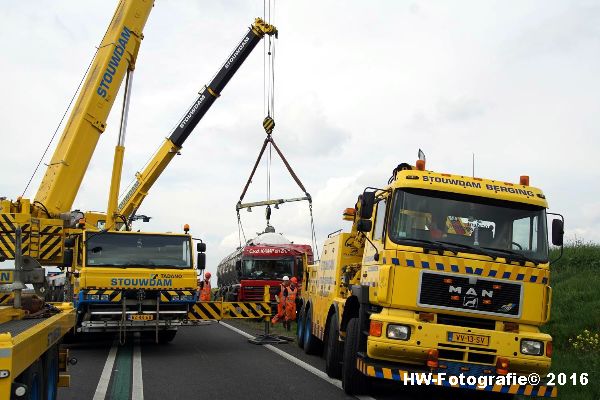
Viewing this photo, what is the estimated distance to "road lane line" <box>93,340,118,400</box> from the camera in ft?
27.9

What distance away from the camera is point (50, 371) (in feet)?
19.2

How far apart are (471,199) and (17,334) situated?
5918 mm

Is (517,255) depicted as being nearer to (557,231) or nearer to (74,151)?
(557,231)

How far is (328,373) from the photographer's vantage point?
1029 centimetres

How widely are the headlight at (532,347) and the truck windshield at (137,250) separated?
7743 mm

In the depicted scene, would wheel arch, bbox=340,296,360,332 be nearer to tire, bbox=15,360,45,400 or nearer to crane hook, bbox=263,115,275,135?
tire, bbox=15,360,45,400

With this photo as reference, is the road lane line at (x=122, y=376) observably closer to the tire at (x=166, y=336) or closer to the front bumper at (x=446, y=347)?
the tire at (x=166, y=336)

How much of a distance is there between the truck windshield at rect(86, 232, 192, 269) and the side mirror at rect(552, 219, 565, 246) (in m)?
7.76

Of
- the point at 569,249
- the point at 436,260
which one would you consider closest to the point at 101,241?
the point at 436,260

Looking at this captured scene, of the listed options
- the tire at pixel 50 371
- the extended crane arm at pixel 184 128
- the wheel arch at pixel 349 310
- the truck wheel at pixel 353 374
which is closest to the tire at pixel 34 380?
the tire at pixel 50 371

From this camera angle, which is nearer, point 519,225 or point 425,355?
point 425,355

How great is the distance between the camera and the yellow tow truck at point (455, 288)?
7828 mm

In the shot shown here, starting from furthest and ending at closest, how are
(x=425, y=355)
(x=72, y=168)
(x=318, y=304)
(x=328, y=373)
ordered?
1. (x=72, y=168)
2. (x=318, y=304)
3. (x=328, y=373)
4. (x=425, y=355)

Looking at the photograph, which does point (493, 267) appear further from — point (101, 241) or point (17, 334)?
point (101, 241)
